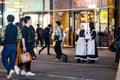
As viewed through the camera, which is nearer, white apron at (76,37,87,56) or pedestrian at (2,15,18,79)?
pedestrian at (2,15,18,79)

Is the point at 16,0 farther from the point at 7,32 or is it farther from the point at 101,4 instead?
the point at 7,32

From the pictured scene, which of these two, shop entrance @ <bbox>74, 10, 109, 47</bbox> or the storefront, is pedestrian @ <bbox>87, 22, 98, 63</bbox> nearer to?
the storefront

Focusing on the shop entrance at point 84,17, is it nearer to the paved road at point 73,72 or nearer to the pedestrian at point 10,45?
the paved road at point 73,72

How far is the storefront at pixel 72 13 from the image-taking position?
32.5 m

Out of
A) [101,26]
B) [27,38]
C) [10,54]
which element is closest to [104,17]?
[101,26]

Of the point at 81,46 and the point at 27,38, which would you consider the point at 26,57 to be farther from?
the point at 81,46

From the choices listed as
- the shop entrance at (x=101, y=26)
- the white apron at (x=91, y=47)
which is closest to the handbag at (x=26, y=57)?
the white apron at (x=91, y=47)

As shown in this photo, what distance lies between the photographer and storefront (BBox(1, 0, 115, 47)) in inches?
1278

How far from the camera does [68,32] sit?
34.4m

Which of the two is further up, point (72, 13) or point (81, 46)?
point (72, 13)

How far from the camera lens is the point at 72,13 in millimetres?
34344

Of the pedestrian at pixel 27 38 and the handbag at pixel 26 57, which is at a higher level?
the pedestrian at pixel 27 38

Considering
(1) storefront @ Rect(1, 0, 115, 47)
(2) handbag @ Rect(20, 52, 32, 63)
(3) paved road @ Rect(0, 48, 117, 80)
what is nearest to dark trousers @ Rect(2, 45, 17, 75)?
(3) paved road @ Rect(0, 48, 117, 80)

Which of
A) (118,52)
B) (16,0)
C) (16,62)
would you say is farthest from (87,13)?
(16,62)
